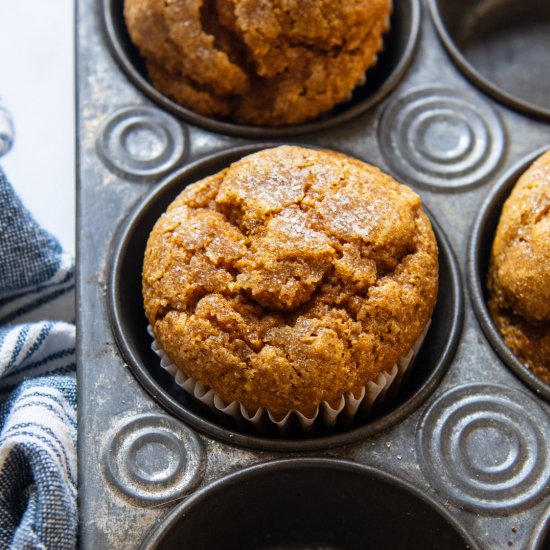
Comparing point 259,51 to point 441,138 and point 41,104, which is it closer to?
point 441,138

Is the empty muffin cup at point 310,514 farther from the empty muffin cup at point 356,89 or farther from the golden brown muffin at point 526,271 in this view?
the empty muffin cup at point 356,89

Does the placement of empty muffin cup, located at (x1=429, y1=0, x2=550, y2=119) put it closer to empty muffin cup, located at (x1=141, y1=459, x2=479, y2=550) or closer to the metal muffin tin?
the metal muffin tin

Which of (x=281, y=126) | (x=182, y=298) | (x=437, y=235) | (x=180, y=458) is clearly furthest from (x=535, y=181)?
(x=180, y=458)

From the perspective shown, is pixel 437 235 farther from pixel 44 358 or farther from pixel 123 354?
pixel 44 358

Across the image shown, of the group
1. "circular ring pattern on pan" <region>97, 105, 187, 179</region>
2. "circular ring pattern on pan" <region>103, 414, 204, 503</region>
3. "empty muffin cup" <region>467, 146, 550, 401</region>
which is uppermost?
"circular ring pattern on pan" <region>97, 105, 187, 179</region>

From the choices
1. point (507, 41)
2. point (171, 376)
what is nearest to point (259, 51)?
point (171, 376)

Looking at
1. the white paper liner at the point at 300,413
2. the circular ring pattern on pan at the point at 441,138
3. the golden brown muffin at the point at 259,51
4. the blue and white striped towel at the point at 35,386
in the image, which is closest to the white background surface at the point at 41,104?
the blue and white striped towel at the point at 35,386

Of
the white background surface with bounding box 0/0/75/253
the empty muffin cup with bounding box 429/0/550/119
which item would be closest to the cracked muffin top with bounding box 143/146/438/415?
the white background surface with bounding box 0/0/75/253
